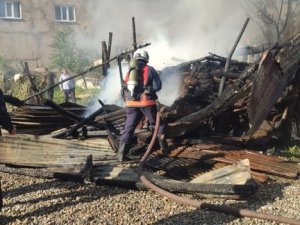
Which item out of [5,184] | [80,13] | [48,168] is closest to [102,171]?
[48,168]

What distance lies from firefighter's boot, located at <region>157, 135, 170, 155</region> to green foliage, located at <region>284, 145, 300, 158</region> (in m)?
2.20

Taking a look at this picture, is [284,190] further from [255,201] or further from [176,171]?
[176,171]

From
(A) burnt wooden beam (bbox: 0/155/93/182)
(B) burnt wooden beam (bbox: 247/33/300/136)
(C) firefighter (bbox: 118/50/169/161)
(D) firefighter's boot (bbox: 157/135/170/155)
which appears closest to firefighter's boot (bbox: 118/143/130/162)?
(C) firefighter (bbox: 118/50/169/161)

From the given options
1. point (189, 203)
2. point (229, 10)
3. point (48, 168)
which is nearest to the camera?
point (189, 203)

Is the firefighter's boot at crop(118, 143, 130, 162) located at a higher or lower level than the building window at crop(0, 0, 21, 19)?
lower

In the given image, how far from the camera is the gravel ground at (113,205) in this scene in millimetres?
4930

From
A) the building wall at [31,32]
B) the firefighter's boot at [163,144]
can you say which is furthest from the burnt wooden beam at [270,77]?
the building wall at [31,32]

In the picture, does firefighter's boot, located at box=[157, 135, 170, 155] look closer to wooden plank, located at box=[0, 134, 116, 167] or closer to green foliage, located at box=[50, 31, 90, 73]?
wooden plank, located at box=[0, 134, 116, 167]

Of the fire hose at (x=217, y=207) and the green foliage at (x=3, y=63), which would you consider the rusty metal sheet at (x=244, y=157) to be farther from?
the green foliage at (x=3, y=63)

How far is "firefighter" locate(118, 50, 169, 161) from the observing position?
23.1ft

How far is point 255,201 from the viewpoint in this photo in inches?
214

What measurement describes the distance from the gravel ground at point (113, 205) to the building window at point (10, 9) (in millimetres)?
23335

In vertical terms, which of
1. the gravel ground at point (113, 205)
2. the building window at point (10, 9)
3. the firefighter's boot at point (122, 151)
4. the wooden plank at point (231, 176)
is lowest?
the gravel ground at point (113, 205)

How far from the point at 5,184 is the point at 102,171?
147 cm
